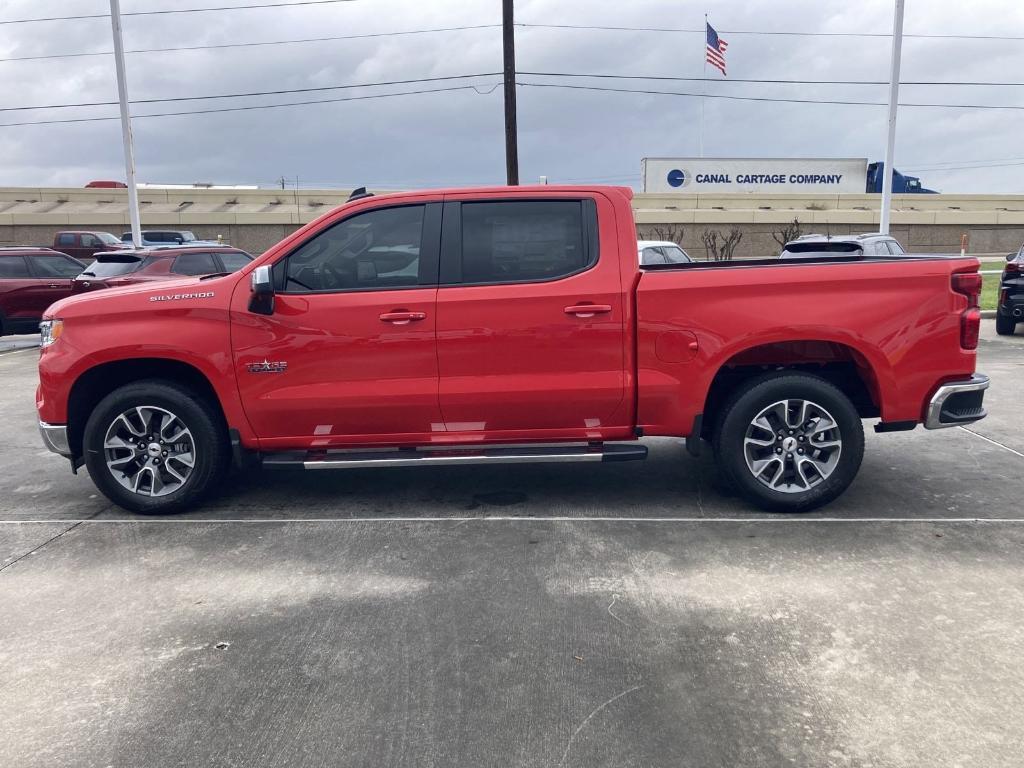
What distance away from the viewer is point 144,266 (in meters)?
13.5

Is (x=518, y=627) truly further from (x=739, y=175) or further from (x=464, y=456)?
(x=739, y=175)

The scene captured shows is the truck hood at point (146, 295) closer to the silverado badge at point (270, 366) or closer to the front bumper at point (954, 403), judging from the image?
the silverado badge at point (270, 366)

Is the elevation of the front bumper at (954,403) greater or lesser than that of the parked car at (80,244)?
lesser

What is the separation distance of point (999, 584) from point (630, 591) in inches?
73.0

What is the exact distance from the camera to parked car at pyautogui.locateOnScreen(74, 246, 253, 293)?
43.8ft

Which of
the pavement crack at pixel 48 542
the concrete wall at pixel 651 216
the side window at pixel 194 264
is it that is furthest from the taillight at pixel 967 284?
the concrete wall at pixel 651 216

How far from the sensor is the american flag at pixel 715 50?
3606cm

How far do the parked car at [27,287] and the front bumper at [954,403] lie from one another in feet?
47.7

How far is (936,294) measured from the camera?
16.4 feet

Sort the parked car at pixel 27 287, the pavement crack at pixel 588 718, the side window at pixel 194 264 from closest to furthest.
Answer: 1. the pavement crack at pixel 588 718
2. the side window at pixel 194 264
3. the parked car at pixel 27 287


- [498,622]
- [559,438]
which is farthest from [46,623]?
[559,438]

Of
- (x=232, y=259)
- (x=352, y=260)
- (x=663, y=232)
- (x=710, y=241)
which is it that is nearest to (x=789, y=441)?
(x=352, y=260)

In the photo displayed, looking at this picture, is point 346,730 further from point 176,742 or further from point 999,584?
point 999,584

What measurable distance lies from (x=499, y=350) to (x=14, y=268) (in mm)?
13821
